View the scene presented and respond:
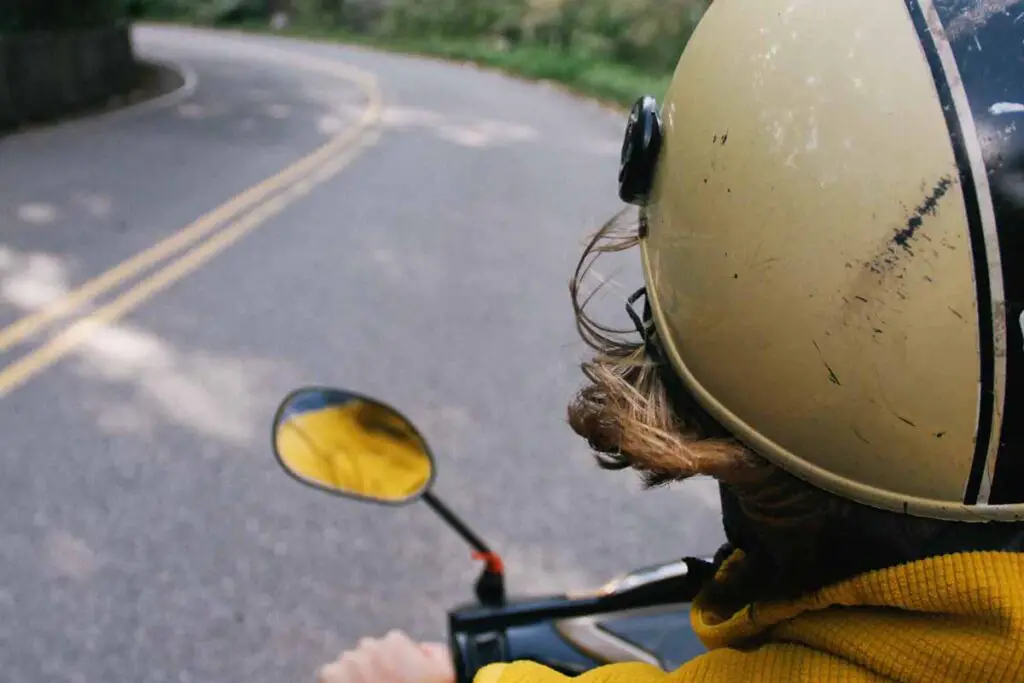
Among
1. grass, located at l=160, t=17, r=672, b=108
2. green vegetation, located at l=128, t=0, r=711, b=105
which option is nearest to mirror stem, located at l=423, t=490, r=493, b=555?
grass, located at l=160, t=17, r=672, b=108

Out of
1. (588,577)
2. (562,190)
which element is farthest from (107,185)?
(588,577)

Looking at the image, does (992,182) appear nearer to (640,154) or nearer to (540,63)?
(640,154)

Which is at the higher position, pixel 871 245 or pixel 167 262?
pixel 871 245

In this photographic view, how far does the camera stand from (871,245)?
981 millimetres

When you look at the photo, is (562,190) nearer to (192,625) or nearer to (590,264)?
(192,625)

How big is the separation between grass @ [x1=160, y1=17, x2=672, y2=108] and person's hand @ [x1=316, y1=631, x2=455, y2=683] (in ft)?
45.4

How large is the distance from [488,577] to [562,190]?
27.4 feet

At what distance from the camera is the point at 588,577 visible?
351 cm

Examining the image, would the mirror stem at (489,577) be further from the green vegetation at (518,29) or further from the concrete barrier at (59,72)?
the green vegetation at (518,29)

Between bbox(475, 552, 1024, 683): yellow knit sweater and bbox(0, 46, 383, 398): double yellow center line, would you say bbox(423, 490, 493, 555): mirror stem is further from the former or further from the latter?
bbox(0, 46, 383, 398): double yellow center line

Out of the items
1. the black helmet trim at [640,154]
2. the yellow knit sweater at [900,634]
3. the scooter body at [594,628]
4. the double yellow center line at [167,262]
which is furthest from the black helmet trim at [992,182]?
the double yellow center line at [167,262]

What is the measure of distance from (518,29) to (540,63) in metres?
7.23

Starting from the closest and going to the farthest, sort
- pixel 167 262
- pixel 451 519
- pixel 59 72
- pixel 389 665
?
pixel 389 665, pixel 451 519, pixel 167 262, pixel 59 72

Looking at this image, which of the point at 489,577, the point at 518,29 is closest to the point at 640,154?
the point at 489,577
